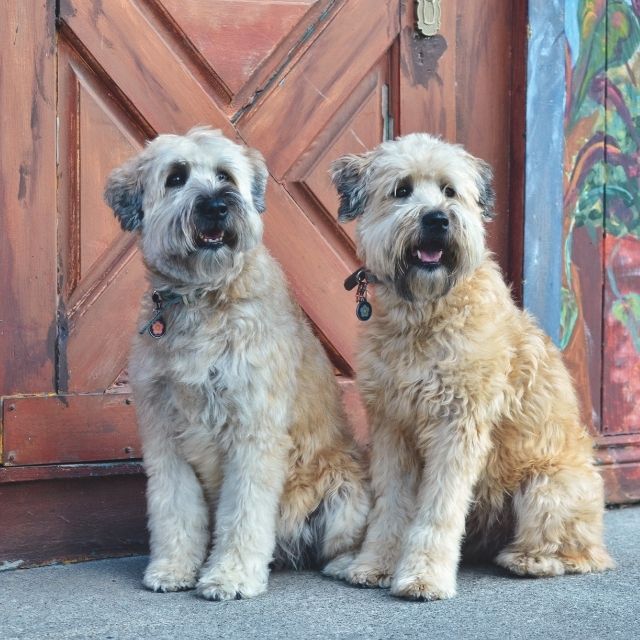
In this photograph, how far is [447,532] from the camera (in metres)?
4.40

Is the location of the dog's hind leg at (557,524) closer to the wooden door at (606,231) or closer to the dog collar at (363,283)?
the dog collar at (363,283)

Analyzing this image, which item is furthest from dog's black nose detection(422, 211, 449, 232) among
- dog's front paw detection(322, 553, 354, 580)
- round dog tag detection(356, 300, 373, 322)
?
dog's front paw detection(322, 553, 354, 580)

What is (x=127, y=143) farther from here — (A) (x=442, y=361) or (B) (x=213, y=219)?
(A) (x=442, y=361)

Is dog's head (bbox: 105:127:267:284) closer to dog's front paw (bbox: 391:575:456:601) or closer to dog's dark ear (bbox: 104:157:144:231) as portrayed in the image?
dog's dark ear (bbox: 104:157:144:231)

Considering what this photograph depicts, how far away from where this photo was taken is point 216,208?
14.4 feet

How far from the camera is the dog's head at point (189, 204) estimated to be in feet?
14.4

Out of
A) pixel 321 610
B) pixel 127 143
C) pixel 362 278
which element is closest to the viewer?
pixel 321 610

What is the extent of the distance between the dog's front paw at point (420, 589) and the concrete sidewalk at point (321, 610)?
34 millimetres

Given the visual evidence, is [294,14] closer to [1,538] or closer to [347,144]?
[347,144]

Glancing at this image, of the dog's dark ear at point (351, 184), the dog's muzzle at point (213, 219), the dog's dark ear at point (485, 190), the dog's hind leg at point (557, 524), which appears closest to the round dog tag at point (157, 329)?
the dog's muzzle at point (213, 219)

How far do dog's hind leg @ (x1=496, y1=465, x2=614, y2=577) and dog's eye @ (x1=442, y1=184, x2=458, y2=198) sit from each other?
1.21 m

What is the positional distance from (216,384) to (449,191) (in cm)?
121

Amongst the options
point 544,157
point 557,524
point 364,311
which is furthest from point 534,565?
point 544,157

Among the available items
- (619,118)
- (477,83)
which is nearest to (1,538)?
(477,83)
